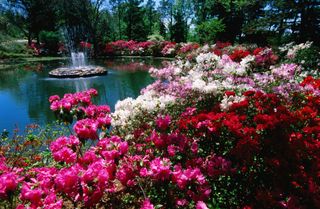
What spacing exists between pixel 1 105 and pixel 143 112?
7736mm

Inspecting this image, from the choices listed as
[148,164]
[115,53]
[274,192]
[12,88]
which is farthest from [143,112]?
[115,53]

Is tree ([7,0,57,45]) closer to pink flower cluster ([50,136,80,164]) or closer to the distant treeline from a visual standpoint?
the distant treeline

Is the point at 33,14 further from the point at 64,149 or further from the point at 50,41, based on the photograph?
the point at 64,149

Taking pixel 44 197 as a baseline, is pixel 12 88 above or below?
below

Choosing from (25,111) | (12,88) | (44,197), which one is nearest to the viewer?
(44,197)

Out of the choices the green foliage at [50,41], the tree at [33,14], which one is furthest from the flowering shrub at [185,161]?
the tree at [33,14]

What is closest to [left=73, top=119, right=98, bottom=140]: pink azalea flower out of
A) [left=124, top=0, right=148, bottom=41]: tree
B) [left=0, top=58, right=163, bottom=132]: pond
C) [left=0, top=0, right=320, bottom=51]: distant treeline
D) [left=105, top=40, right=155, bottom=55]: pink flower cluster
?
[left=0, top=58, right=163, bottom=132]: pond

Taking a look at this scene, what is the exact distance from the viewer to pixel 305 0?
1465cm

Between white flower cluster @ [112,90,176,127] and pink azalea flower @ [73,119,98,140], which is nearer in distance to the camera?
pink azalea flower @ [73,119,98,140]

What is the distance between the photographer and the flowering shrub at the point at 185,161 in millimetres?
2350

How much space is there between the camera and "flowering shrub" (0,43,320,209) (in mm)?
2350

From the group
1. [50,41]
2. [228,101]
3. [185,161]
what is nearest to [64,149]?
[185,161]

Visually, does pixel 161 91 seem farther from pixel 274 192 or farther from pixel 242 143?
pixel 274 192

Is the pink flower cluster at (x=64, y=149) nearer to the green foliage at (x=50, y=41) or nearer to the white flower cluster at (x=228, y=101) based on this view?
the white flower cluster at (x=228, y=101)
